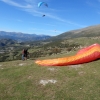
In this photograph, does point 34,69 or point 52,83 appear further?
point 34,69

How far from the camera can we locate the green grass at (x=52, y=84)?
2127cm

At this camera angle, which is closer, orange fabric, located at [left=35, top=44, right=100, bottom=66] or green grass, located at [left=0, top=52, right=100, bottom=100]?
green grass, located at [left=0, top=52, right=100, bottom=100]

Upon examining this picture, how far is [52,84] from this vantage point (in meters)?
23.7

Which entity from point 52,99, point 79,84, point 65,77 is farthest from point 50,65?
point 52,99

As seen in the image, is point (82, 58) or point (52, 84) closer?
point (52, 84)

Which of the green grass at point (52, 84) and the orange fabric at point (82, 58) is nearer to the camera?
the green grass at point (52, 84)

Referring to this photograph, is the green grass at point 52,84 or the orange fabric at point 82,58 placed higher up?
the orange fabric at point 82,58

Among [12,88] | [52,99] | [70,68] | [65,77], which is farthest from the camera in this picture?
[70,68]

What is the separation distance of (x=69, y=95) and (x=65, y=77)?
4743 mm

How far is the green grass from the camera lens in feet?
69.8

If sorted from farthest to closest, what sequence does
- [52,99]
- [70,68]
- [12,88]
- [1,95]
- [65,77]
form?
1. [70,68]
2. [65,77]
3. [12,88]
4. [1,95]
5. [52,99]

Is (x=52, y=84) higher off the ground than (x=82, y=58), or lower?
lower

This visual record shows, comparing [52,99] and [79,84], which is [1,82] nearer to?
[52,99]

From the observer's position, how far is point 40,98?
21000 mm
